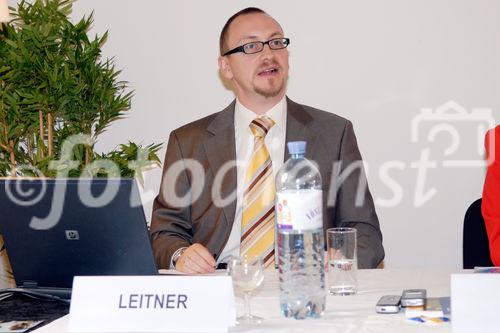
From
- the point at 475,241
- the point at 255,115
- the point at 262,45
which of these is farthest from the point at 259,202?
the point at 475,241

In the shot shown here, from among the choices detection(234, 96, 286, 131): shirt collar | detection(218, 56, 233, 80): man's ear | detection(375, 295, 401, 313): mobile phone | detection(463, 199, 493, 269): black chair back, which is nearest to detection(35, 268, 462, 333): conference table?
detection(375, 295, 401, 313): mobile phone

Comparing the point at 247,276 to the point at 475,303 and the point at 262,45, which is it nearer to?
the point at 475,303

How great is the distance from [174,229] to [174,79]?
3.97 ft

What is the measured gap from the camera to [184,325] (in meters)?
1.51

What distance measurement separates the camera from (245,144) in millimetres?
2873

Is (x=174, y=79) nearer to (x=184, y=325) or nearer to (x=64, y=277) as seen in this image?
(x=64, y=277)

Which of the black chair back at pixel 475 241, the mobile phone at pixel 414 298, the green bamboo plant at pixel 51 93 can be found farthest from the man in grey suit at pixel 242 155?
the mobile phone at pixel 414 298

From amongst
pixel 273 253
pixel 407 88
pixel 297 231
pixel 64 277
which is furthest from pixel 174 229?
pixel 407 88

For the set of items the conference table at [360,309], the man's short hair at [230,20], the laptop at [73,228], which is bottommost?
the conference table at [360,309]

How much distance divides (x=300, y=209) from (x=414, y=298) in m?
0.34

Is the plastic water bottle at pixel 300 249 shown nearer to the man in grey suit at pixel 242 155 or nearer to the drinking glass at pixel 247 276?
the drinking glass at pixel 247 276

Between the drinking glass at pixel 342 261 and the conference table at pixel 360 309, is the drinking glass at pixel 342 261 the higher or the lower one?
the higher one

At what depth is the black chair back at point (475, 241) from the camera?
8.08 feet

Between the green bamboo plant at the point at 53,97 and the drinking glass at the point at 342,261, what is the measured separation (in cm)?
169
